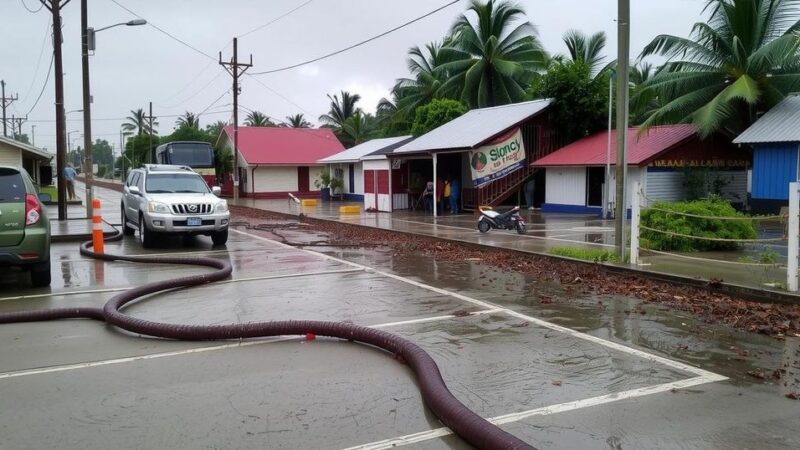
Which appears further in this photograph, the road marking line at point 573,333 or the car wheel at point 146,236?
the car wheel at point 146,236

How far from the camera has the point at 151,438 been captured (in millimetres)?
4344

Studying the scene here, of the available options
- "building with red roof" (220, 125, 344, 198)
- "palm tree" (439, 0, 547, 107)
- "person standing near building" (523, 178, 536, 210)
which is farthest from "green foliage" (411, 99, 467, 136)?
"building with red roof" (220, 125, 344, 198)

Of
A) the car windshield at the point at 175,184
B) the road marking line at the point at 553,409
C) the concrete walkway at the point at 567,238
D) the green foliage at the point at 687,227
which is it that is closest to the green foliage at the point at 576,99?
the concrete walkway at the point at 567,238

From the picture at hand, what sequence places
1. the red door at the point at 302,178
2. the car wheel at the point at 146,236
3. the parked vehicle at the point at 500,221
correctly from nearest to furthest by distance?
the car wheel at the point at 146,236 < the parked vehicle at the point at 500,221 < the red door at the point at 302,178

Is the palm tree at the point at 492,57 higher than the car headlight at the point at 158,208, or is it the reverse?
the palm tree at the point at 492,57

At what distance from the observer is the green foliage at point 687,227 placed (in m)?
13.2

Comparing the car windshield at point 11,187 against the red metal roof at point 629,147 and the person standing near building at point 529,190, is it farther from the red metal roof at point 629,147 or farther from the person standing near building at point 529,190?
the person standing near building at point 529,190

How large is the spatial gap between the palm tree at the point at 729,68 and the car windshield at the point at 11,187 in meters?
20.0

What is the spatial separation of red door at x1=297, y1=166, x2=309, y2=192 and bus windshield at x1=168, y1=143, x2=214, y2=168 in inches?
455

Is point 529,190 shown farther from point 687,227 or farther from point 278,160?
point 278,160

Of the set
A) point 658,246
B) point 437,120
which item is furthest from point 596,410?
point 437,120

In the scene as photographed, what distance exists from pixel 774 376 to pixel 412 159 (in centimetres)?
2522

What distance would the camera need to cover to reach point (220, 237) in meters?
16.0

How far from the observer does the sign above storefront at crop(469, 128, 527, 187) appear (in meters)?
26.1
